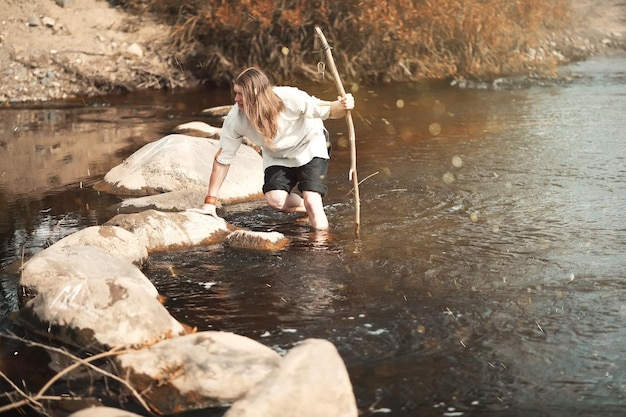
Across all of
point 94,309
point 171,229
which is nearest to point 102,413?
point 94,309

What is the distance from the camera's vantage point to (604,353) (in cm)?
464

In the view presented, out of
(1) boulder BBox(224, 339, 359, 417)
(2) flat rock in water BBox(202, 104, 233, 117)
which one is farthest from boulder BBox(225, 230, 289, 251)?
(2) flat rock in water BBox(202, 104, 233, 117)

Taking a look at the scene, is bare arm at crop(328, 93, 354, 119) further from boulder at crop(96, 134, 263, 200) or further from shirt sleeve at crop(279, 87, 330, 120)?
boulder at crop(96, 134, 263, 200)

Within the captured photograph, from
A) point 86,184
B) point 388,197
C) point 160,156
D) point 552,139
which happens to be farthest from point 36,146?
point 552,139

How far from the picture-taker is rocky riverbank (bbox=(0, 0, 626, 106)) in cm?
1612

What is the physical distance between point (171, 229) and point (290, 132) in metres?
1.14

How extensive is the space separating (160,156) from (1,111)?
7109 mm

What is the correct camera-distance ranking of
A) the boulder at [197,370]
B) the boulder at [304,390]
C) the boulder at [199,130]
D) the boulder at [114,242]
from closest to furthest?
1. the boulder at [304,390]
2. the boulder at [197,370]
3. the boulder at [114,242]
4. the boulder at [199,130]

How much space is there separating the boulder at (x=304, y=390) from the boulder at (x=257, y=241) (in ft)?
9.08

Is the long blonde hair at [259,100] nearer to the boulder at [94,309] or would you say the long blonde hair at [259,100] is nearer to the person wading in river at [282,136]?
the person wading in river at [282,136]

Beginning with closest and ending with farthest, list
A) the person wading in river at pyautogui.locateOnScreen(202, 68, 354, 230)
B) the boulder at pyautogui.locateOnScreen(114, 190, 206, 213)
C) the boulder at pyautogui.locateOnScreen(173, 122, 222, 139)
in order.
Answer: the person wading in river at pyautogui.locateOnScreen(202, 68, 354, 230)
the boulder at pyautogui.locateOnScreen(114, 190, 206, 213)
the boulder at pyautogui.locateOnScreen(173, 122, 222, 139)

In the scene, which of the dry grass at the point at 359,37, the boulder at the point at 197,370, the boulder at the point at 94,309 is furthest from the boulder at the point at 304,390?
the dry grass at the point at 359,37

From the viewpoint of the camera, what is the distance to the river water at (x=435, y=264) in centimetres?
448

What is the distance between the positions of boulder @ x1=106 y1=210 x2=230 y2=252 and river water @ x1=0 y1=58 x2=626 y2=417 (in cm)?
15
